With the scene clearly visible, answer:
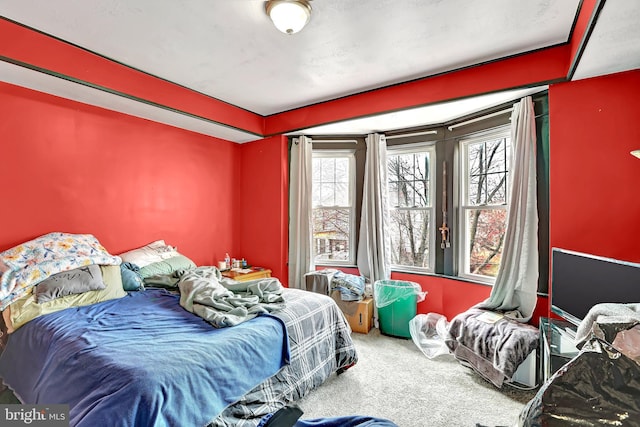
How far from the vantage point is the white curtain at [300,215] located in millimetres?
3871

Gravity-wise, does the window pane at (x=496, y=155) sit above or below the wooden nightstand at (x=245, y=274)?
above

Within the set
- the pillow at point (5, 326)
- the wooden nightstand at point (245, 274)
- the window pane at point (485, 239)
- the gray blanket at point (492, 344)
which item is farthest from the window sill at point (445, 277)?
the pillow at point (5, 326)

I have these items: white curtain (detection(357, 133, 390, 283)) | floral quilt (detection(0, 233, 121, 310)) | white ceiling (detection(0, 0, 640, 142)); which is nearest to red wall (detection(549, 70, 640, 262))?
white ceiling (detection(0, 0, 640, 142))

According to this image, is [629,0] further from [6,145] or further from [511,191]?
[6,145]

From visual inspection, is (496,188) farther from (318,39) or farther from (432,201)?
(318,39)

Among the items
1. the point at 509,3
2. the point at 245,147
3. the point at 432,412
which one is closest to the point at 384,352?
the point at 432,412

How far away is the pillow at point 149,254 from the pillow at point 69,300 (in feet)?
1.07

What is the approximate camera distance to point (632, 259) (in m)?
2.04

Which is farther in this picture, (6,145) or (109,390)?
(6,145)

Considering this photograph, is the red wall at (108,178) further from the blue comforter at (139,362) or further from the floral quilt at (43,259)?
the blue comforter at (139,362)

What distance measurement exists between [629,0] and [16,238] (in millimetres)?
4341

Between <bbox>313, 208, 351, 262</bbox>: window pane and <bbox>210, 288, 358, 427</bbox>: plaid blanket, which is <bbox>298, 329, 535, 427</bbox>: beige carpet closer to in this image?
<bbox>210, 288, 358, 427</bbox>: plaid blanket

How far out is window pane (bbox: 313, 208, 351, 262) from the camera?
13.4 ft

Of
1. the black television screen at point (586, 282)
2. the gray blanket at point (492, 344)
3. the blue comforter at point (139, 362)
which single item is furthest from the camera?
the gray blanket at point (492, 344)
